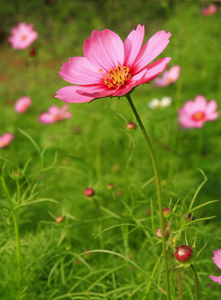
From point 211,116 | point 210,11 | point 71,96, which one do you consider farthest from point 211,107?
point 71,96

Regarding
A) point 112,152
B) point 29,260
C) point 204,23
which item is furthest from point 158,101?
point 29,260

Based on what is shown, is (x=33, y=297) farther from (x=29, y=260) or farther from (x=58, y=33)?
(x=58, y=33)

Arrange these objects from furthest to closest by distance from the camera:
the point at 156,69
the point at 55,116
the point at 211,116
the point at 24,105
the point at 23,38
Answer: the point at 23,38
the point at 24,105
the point at 55,116
the point at 211,116
the point at 156,69

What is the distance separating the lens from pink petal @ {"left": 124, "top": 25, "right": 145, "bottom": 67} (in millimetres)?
510

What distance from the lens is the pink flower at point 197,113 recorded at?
4.77ft

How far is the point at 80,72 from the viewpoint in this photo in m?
0.54

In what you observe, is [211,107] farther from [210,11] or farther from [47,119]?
[47,119]

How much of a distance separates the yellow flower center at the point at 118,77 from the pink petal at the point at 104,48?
0.01m

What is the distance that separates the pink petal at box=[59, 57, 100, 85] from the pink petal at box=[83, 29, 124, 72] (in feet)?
0.04

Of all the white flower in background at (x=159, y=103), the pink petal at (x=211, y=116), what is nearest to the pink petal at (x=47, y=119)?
the white flower in background at (x=159, y=103)

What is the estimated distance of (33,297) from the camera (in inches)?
32.3

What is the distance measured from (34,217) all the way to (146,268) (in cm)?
57

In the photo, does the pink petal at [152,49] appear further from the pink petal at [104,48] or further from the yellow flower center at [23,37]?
the yellow flower center at [23,37]

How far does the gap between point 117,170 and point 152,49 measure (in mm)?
1049
